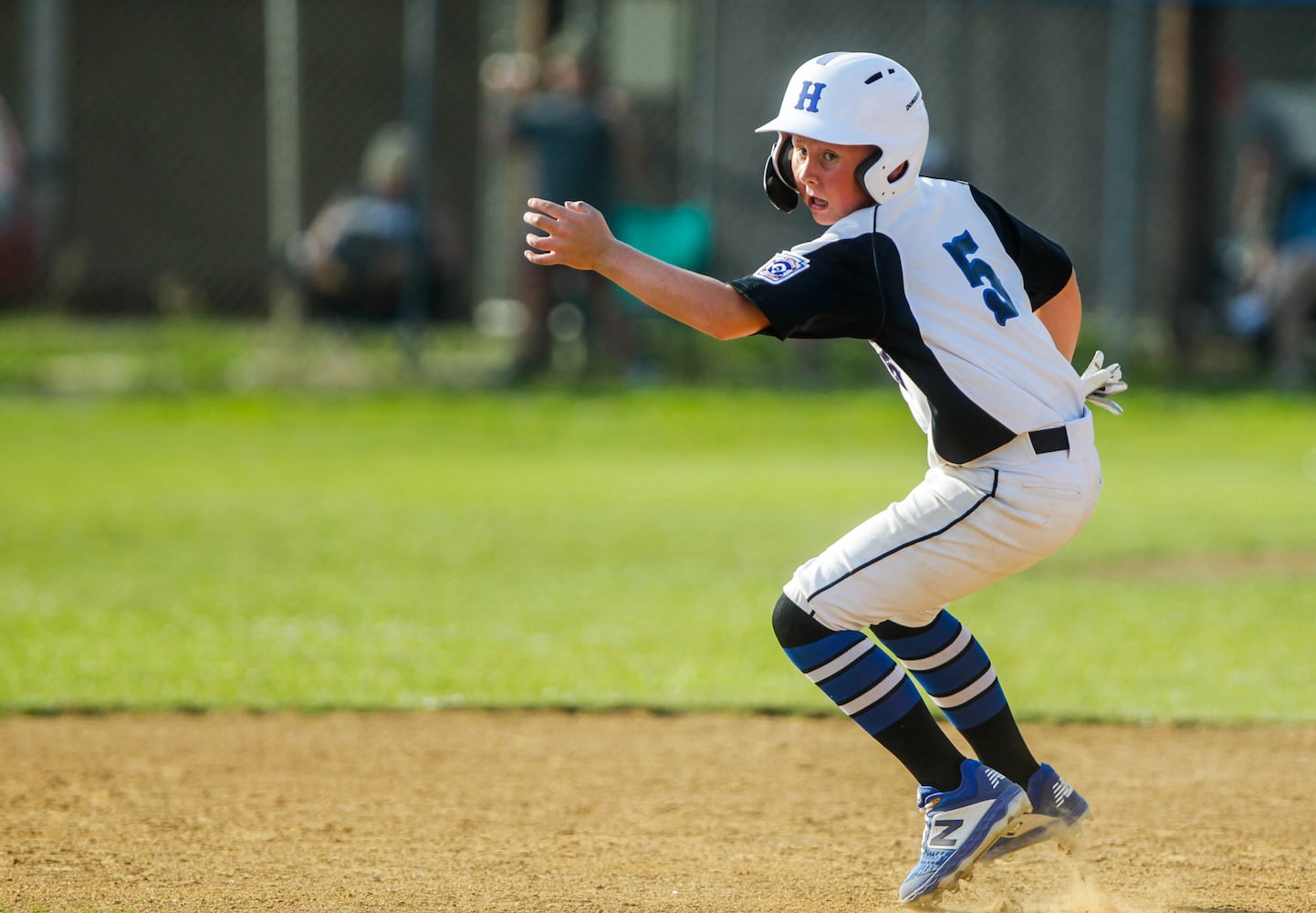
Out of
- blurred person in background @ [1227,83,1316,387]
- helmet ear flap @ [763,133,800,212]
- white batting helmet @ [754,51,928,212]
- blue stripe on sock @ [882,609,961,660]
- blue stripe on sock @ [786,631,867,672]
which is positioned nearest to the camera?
white batting helmet @ [754,51,928,212]

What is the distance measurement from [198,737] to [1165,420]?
9.67 m

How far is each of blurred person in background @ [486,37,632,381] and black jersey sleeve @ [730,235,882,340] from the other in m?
9.70

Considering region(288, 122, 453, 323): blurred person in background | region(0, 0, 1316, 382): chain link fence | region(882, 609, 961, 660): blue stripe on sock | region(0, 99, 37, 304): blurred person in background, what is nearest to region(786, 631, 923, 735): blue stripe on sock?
region(882, 609, 961, 660): blue stripe on sock

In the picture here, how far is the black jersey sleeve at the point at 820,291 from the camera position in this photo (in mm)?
3527

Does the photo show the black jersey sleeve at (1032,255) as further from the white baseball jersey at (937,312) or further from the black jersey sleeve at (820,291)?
the black jersey sleeve at (820,291)

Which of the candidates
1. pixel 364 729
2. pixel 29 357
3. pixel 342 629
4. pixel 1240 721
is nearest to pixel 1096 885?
pixel 1240 721

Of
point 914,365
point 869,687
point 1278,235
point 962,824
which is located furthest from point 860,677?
point 1278,235

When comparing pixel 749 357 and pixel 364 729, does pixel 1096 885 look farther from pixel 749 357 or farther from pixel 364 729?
pixel 749 357

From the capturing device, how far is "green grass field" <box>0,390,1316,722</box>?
627 centimetres

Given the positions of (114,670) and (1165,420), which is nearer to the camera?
(114,670)

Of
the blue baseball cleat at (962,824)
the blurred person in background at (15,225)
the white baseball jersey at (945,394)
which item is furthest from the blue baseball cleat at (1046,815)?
the blurred person in background at (15,225)

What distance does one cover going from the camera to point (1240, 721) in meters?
5.72

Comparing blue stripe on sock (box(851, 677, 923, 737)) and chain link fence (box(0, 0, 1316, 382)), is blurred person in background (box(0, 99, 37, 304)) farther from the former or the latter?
blue stripe on sock (box(851, 677, 923, 737))

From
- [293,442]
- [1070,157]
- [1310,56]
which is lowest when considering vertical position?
[293,442]
